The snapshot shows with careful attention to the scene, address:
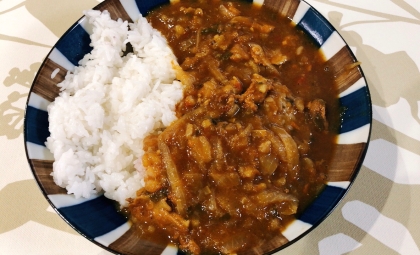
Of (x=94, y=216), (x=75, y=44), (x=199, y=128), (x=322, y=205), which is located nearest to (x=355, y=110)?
(x=322, y=205)

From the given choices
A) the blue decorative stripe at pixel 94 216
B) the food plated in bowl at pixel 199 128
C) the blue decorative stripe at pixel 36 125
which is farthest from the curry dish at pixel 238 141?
the blue decorative stripe at pixel 36 125

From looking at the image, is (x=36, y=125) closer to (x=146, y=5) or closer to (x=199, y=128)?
(x=199, y=128)

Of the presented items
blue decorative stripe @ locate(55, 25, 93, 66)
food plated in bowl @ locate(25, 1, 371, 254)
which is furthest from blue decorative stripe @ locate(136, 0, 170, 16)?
blue decorative stripe @ locate(55, 25, 93, 66)

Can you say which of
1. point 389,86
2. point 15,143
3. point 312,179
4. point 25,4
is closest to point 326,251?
point 312,179

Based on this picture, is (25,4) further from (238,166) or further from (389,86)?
(389,86)

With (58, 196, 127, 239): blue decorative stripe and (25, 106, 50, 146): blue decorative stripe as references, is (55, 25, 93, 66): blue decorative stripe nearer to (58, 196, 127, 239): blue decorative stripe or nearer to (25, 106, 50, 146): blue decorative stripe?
(25, 106, 50, 146): blue decorative stripe
